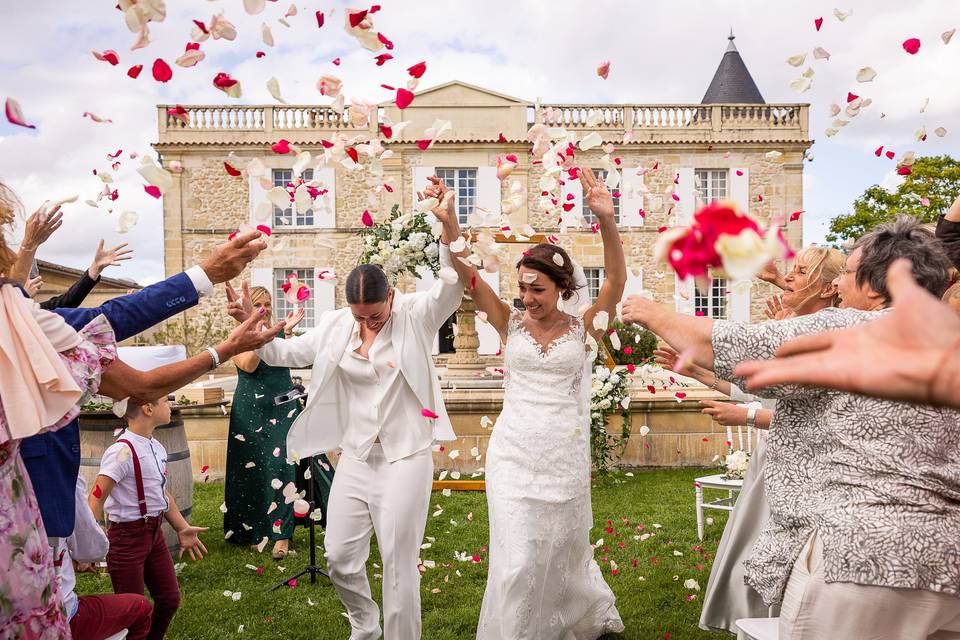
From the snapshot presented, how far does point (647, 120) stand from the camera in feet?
Answer: 83.8

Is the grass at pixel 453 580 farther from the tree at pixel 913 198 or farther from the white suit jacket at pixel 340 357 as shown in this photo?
the tree at pixel 913 198

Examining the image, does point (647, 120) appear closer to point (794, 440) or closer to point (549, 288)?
point (549, 288)

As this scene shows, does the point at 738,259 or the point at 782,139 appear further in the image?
the point at 782,139

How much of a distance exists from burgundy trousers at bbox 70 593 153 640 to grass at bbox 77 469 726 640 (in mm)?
2123

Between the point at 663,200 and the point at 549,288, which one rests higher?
the point at 663,200

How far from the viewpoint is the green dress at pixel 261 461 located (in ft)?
20.7

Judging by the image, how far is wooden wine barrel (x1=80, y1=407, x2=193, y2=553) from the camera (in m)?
5.71

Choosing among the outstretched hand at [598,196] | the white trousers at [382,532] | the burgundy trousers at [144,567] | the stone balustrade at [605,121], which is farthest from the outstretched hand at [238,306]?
the stone balustrade at [605,121]

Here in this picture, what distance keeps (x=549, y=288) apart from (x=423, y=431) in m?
1.09

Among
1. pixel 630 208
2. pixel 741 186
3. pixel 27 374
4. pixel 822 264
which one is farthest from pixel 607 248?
pixel 741 186

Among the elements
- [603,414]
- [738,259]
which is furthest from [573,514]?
[603,414]

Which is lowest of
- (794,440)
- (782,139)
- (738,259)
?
(794,440)

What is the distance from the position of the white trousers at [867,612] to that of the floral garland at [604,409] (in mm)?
6053

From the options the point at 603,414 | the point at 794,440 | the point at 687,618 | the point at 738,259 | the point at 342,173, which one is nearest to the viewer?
the point at 738,259
